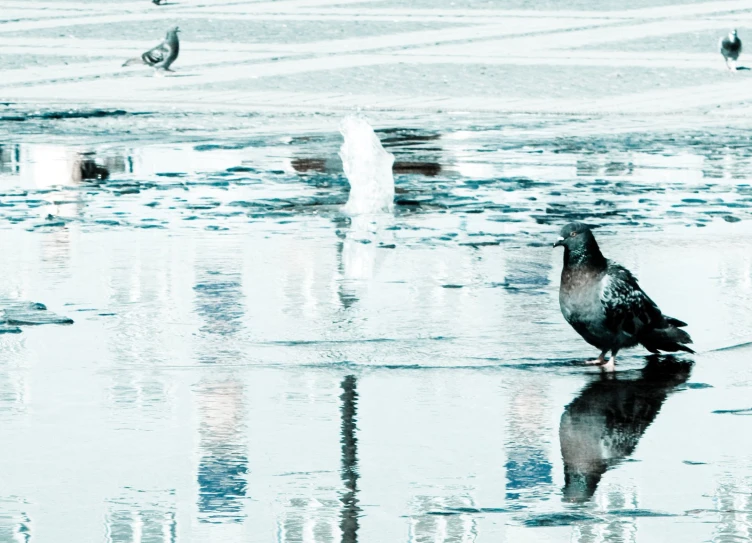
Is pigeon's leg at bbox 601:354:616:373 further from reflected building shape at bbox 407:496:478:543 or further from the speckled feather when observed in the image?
reflected building shape at bbox 407:496:478:543

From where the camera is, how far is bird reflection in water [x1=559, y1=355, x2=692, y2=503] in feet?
19.4

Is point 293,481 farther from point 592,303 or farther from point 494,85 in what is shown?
point 494,85

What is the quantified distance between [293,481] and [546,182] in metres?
8.02

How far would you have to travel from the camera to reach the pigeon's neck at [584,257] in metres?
7.45

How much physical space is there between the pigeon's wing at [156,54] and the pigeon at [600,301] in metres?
14.9

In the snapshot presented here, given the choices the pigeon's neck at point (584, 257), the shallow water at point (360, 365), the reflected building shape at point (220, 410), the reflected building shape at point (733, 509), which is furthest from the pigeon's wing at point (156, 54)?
the reflected building shape at point (733, 509)

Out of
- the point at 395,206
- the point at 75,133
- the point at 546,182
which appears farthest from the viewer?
the point at 75,133

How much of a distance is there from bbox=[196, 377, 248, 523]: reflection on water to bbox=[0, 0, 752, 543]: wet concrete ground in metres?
0.01

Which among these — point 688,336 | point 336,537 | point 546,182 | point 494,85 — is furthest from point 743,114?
point 336,537

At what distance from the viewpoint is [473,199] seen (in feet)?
42.0

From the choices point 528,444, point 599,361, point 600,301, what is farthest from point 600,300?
point 528,444

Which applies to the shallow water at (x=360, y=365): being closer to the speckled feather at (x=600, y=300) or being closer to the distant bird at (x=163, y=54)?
the speckled feather at (x=600, y=300)

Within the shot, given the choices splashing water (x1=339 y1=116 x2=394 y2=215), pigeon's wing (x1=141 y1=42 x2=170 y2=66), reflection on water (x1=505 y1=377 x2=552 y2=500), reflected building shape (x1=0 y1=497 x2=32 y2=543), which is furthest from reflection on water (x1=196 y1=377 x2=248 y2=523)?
pigeon's wing (x1=141 y1=42 x2=170 y2=66)

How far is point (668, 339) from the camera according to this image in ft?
25.2
